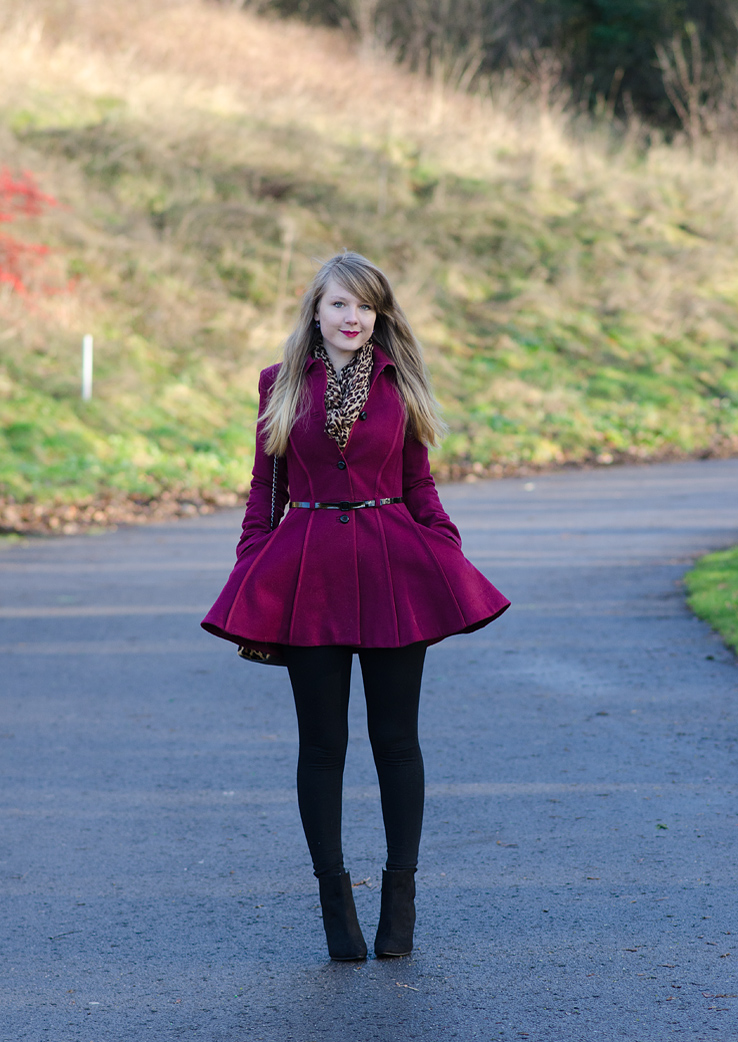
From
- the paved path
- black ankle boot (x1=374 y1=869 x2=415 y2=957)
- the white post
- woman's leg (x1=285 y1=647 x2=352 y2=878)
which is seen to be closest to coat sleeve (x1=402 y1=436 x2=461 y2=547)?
woman's leg (x1=285 y1=647 x2=352 y2=878)

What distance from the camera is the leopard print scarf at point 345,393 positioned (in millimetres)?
3443

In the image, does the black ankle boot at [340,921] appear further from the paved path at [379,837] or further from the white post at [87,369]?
the white post at [87,369]

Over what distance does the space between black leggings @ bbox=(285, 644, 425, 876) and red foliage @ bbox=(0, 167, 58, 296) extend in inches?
580

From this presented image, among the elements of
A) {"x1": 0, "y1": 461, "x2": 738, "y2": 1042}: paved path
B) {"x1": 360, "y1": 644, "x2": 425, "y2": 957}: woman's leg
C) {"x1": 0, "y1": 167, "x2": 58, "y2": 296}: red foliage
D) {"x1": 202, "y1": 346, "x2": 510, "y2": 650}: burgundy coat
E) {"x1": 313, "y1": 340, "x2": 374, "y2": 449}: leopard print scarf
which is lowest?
{"x1": 0, "y1": 461, "x2": 738, "y2": 1042}: paved path

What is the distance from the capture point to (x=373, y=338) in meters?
3.65

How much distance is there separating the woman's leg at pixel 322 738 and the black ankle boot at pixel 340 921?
0.13ft

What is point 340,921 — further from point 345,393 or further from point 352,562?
point 345,393

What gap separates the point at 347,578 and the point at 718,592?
214 inches

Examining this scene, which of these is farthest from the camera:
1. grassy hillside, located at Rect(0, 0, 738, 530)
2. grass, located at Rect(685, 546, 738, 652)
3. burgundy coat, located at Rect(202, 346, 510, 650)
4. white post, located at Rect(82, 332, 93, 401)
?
grassy hillside, located at Rect(0, 0, 738, 530)

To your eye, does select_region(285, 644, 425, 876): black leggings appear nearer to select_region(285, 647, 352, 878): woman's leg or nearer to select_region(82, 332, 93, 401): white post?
select_region(285, 647, 352, 878): woman's leg

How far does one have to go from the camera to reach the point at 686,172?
93.3 feet

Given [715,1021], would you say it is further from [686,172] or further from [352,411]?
[686,172]

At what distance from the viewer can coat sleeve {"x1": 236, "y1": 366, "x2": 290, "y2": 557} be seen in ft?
11.7

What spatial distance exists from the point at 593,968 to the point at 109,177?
67.9 ft
